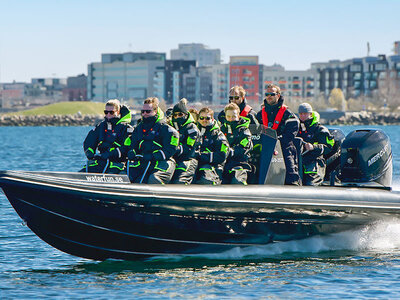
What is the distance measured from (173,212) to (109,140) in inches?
58.9

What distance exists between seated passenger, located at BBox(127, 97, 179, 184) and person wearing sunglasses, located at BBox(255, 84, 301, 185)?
5.17 ft

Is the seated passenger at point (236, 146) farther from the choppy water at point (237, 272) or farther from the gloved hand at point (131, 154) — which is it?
the gloved hand at point (131, 154)

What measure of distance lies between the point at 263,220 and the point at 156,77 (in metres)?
168

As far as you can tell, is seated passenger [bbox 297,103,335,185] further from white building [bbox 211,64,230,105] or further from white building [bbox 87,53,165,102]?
white building [bbox 87,53,165,102]

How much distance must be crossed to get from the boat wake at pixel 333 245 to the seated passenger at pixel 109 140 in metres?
1.41

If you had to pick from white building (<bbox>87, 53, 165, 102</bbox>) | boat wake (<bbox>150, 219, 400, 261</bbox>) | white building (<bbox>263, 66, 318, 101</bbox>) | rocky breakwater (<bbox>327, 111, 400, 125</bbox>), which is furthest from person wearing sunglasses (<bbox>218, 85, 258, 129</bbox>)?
white building (<bbox>87, 53, 165, 102</bbox>)

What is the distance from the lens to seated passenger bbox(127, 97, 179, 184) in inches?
415

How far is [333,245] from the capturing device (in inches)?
452

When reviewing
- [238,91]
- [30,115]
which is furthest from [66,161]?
[30,115]

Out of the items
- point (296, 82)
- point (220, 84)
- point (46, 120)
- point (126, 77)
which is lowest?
point (46, 120)

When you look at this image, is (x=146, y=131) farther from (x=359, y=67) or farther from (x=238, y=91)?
(x=359, y=67)

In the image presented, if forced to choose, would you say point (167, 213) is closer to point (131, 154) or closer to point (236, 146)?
point (131, 154)

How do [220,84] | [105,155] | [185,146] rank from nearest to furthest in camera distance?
[185,146] < [105,155] < [220,84]

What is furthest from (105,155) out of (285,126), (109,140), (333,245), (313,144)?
(333,245)
